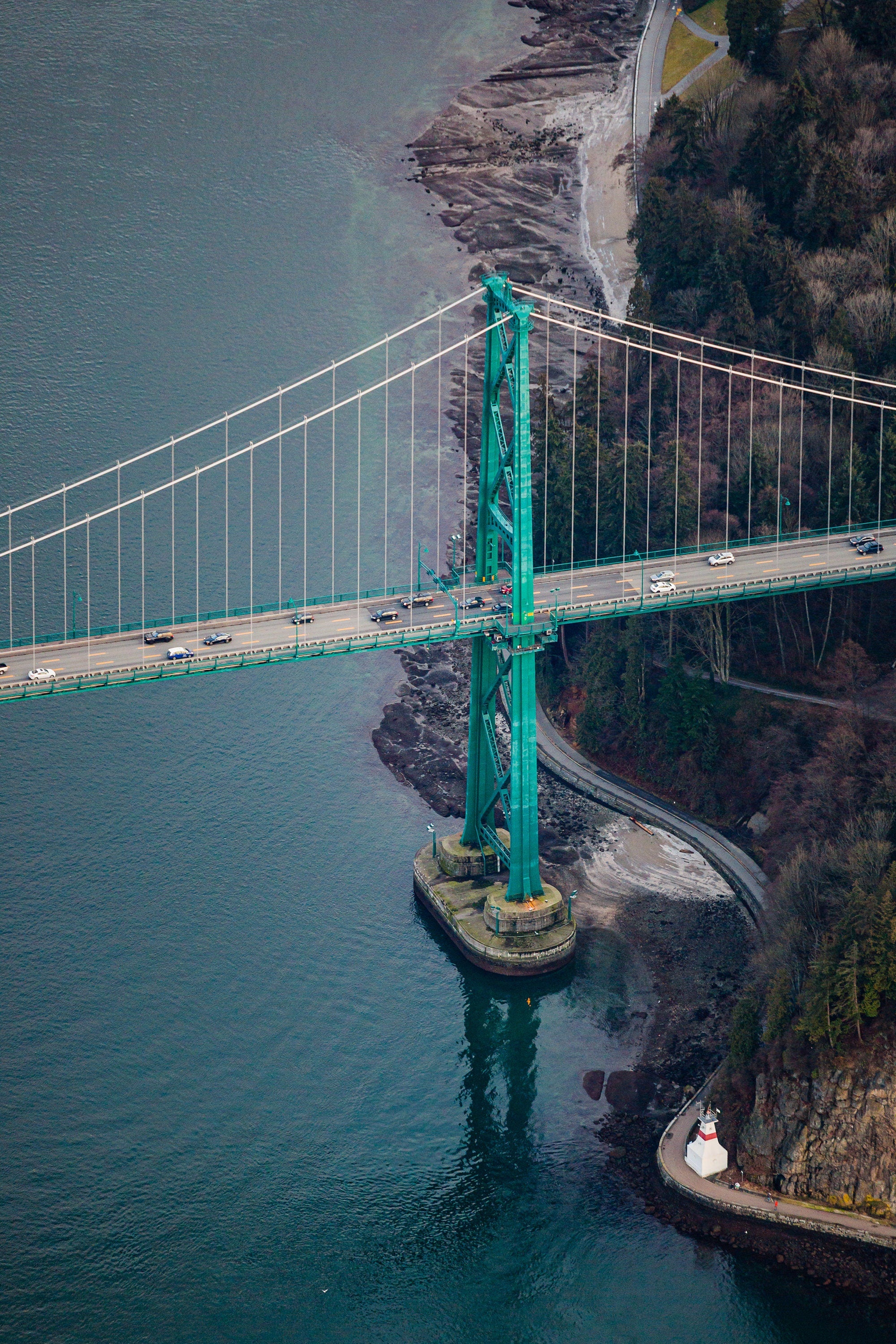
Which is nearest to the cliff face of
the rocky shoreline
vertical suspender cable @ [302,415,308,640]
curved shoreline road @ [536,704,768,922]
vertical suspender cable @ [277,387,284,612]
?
curved shoreline road @ [536,704,768,922]

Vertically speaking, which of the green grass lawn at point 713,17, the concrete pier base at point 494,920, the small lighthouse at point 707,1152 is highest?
the green grass lawn at point 713,17

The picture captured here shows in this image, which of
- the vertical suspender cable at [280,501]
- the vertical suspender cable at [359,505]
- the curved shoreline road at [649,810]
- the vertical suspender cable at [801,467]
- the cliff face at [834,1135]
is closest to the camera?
the cliff face at [834,1135]

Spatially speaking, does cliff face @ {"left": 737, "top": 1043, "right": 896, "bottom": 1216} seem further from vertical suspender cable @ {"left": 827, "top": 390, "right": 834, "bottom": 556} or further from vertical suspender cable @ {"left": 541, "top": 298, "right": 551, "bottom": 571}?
vertical suspender cable @ {"left": 541, "top": 298, "right": 551, "bottom": 571}

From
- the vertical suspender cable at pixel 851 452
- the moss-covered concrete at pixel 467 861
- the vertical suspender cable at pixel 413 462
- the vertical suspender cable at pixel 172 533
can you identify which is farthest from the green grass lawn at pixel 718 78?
the moss-covered concrete at pixel 467 861

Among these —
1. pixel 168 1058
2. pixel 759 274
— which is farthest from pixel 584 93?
pixel 168 1058

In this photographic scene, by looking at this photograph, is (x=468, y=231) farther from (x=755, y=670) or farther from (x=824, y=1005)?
(x=824, y=1005)

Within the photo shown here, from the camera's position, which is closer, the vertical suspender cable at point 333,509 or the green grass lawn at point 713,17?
the vertical suspender cable at point 333,509

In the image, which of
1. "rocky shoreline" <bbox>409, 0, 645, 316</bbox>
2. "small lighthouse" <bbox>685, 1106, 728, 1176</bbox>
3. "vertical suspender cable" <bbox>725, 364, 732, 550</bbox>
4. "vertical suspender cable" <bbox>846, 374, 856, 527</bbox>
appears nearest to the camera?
"small lighthouse" <bbox>685, 1106, 728, 1176</bbox>

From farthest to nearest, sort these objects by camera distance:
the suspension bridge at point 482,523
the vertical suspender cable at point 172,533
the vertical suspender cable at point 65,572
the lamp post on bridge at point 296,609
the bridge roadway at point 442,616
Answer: the vertical suspender cable at point 172,533, the vertical suspender cable at point 65,572, the suspension bridge at point 482,523, the lamp post on bridge at point 296,609, the bridge roadway at point 442,616

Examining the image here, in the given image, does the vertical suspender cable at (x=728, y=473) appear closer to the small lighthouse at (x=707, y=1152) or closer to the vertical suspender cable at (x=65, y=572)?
the small lighthouse at (x=707, y=1152)
